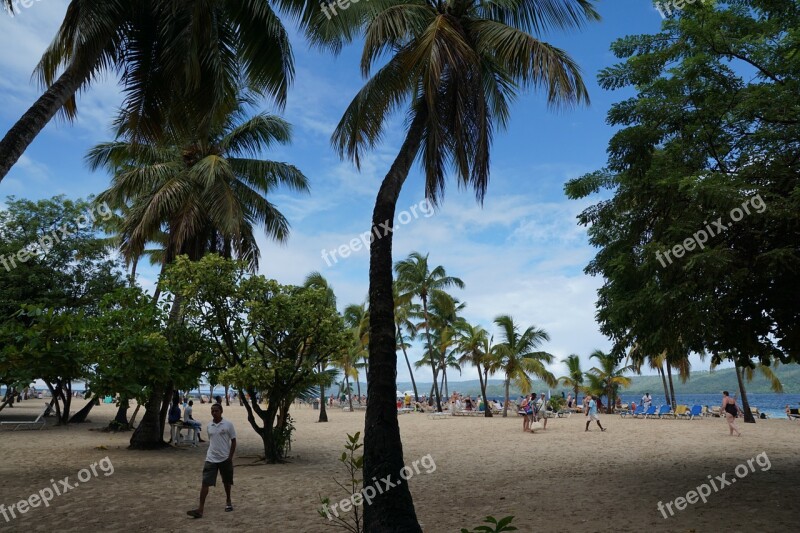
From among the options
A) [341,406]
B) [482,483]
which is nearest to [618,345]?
[482,483]

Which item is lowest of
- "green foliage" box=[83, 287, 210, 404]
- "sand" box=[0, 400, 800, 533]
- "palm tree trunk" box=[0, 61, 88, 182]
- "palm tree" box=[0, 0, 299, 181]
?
"sand" box=[0, 400, 800, 533]

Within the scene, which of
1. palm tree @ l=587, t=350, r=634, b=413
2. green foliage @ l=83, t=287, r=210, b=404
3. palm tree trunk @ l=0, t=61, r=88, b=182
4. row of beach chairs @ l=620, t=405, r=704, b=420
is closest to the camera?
palm tree trunk @ l=0, t=61, r=88, b=182

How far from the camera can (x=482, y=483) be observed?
34.4ft

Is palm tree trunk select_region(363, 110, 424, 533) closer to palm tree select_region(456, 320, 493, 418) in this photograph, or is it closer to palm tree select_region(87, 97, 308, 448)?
palm tree select_region(87, 97, 308, 448)

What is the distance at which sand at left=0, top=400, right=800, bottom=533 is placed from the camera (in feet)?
24.6

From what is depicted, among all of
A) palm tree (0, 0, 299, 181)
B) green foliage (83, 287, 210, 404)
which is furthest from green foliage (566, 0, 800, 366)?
green foliage (83, 287, 210, 404)

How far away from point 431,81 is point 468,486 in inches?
303

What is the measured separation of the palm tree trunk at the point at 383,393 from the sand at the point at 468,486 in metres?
1.60

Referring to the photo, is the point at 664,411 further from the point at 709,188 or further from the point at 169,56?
the point at 169,56

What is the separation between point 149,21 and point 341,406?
49.5 m

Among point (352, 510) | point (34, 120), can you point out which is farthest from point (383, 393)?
point (34, 120)

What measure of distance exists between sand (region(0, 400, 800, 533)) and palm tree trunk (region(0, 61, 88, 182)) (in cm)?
530

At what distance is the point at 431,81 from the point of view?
785cm

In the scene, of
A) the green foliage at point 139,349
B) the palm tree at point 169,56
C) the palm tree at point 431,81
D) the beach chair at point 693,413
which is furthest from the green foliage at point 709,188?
the beach chair at point 693,413
